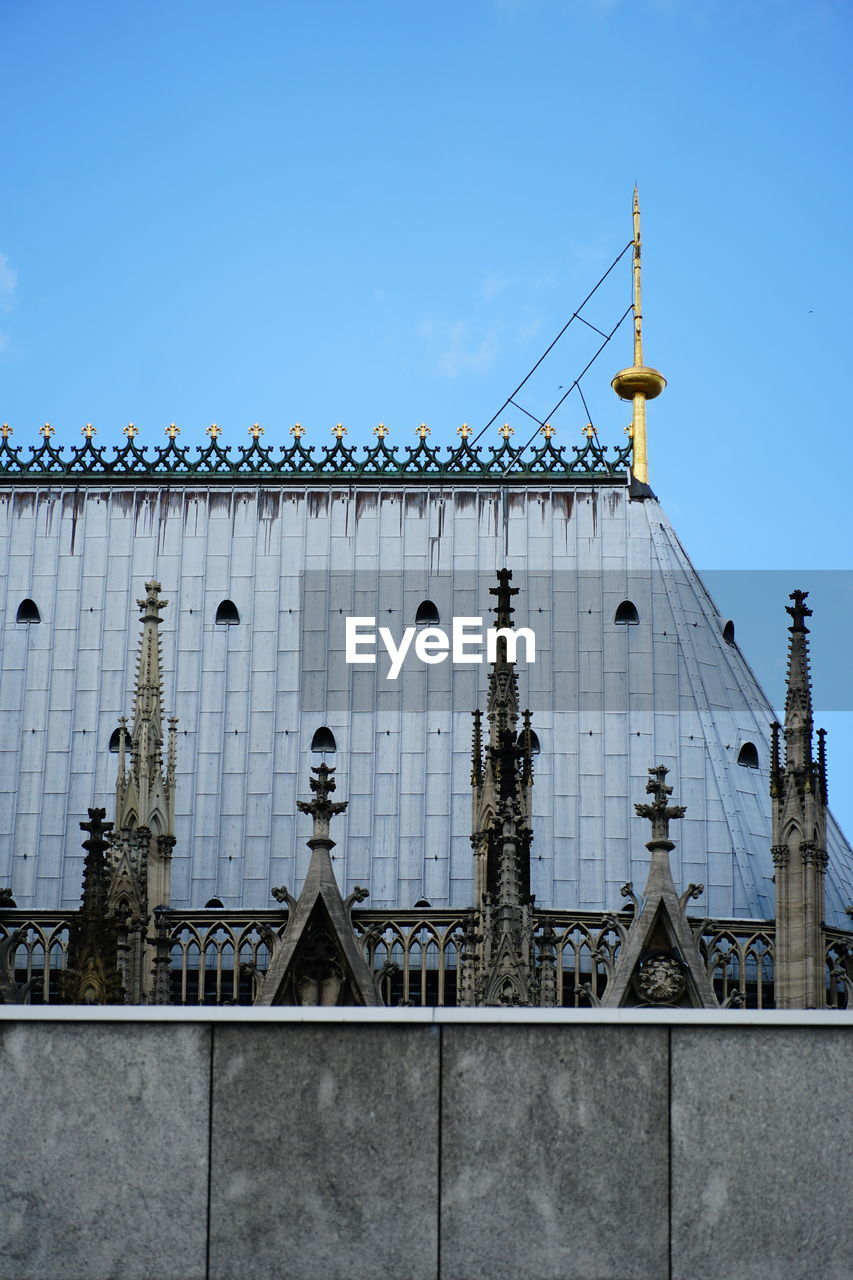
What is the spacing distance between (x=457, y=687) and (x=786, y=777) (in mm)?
7513

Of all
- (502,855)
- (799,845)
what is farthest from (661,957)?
(799,845)

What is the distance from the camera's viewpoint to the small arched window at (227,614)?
41.2m

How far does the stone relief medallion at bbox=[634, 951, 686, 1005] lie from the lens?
30688 millimetres

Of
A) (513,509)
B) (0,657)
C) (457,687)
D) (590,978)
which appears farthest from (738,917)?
(0,657)

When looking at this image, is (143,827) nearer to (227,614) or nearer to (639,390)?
(227,614)

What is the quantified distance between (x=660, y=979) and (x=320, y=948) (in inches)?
169

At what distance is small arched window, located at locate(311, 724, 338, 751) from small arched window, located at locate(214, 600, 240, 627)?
9.40 ft

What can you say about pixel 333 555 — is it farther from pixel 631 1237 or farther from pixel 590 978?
pixel 631 1237

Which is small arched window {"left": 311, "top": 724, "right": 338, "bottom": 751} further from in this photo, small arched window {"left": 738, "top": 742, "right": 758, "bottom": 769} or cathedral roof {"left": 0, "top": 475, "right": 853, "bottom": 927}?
small arched window {"left": 738, "top": 742, "right": 758, "bottom": 769}

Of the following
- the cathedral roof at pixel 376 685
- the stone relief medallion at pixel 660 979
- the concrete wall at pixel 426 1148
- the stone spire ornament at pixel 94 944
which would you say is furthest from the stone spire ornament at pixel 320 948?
the concrete wall at pixel 426 1148

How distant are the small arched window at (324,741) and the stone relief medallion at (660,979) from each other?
386 inches

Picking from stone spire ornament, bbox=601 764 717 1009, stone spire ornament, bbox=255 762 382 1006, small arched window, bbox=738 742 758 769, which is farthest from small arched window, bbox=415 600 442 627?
stone spire ornament, bbox=601 764 717 1009

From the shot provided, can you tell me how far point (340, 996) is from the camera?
101 feet

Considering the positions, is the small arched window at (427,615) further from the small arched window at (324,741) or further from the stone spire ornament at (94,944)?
the stone spire ornament at (94,944)
